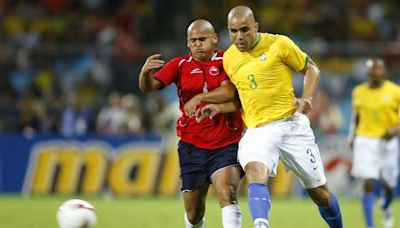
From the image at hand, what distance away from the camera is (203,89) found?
9.54 m

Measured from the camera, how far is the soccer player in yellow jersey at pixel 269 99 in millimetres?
9133

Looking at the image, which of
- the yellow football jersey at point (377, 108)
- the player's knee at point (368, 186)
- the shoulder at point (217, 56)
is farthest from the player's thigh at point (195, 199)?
the yellow football jersey at point (377, 108)

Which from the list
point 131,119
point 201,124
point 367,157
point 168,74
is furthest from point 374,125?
point 131,119

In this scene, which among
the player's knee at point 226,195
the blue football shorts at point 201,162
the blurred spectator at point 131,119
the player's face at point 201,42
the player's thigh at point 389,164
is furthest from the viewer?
the blurred spectator at point 131,119

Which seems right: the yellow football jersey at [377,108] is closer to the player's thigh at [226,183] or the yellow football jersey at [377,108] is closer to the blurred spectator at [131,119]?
the player's thigh at [226,183]

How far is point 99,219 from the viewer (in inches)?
576

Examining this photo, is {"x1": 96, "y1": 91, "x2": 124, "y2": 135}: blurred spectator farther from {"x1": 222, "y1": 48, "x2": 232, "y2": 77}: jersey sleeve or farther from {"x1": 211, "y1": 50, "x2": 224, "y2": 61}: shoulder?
{"x1": 222, "y1": 48, "x2": 232, "y2": 77}: jersey sleeve

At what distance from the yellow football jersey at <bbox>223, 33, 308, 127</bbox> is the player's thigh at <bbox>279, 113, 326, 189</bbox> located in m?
0.18

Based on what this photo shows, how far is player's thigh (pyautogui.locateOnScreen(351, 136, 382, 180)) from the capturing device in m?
14.0

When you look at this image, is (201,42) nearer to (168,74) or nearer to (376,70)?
(168,74)

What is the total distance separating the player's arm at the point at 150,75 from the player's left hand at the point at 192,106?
38 cm

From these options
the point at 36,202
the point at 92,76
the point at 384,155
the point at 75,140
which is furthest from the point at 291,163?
the point at 92,76

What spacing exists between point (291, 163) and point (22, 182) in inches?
474

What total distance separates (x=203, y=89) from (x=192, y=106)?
0.31m
